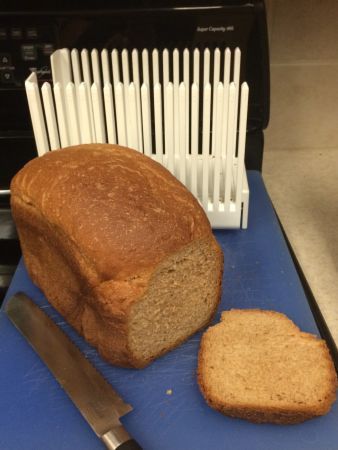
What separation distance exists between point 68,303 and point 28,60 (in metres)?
0.70

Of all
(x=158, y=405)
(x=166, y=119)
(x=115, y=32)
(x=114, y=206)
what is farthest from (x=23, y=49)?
(x=158, y=405)

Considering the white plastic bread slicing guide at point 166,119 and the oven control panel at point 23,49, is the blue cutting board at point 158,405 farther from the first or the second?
the oven control panel at point 23,49

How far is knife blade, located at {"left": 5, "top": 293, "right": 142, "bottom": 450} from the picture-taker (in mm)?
717

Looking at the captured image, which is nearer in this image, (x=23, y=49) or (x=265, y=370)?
(x=265, y=370)

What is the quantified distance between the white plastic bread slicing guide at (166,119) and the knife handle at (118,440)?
0.60 metres

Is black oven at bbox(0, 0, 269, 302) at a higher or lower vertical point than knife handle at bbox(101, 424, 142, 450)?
higher

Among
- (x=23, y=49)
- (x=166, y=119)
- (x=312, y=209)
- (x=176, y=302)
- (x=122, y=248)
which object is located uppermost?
(x=23, y=49)

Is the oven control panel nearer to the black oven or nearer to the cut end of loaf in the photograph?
the black oven

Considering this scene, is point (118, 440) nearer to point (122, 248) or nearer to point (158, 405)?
point (158, 405)

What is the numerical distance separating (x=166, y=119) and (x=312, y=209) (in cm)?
65

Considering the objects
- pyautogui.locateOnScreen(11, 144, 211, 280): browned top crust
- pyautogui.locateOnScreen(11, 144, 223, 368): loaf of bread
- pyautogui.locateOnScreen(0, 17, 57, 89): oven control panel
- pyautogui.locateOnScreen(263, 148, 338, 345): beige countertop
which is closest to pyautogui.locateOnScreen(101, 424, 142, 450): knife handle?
pyautogui.locateOnScreen(11, 144, 223, 368): loaf of bread

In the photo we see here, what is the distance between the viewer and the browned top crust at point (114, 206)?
78 cm

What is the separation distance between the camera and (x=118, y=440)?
2.28 ft

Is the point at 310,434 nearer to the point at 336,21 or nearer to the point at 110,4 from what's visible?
the point at 110,4
